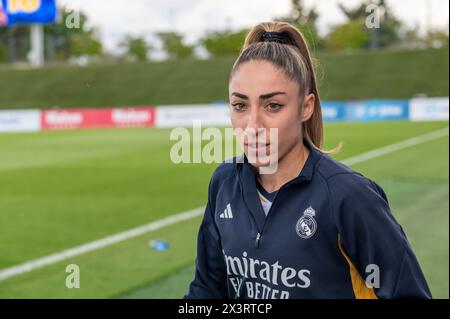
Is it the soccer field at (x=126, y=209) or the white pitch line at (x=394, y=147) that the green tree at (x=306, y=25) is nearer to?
the soccer field at (x=126, y=209)

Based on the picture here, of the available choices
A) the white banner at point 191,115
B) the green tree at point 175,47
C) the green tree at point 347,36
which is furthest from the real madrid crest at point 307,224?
the green tree at point 175,47

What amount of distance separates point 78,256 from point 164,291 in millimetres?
1767

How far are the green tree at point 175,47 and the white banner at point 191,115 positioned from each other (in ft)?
86.0

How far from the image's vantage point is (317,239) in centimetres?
207

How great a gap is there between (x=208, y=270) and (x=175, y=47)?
58.3 metres

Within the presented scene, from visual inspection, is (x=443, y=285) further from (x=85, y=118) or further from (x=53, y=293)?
(x=85, y=118)

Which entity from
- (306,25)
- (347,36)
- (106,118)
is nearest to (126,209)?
(306,25)

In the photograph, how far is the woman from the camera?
2.02 metres

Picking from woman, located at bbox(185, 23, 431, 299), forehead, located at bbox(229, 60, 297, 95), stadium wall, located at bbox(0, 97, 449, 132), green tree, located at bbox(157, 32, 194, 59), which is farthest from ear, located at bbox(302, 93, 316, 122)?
green tree, located at bbox(157, 32, 194, 59)

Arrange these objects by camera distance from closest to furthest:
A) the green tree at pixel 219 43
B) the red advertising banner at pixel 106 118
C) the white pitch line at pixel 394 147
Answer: the white pitch line at pixel 394 147, the red advertising banner at pixel 106 118, the green tree at pixel 219 43

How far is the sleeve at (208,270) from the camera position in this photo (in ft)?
8.03

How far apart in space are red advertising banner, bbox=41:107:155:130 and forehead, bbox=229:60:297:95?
32.4 m

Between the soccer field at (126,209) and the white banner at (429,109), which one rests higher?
the soccer field at (126,209)

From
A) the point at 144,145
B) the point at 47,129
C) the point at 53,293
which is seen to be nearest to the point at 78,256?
the point at 53,293
